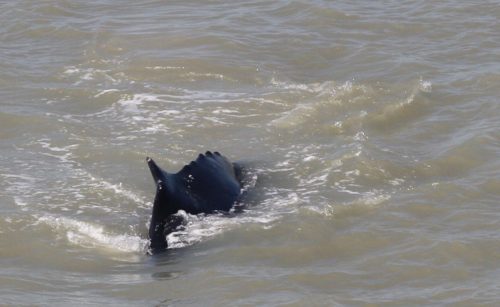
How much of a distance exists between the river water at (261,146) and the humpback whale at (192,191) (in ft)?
0.45

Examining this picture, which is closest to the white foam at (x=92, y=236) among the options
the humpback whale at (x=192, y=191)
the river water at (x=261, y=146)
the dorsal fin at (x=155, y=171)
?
the river water at (x=261, y=146)

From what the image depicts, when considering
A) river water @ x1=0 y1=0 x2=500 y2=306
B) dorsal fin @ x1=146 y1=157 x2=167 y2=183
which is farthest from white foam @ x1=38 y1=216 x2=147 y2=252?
dorsal fin @ x1=146 y1=157 x2=167 y2=183

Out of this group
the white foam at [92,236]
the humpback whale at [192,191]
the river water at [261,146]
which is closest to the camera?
the river water at [261,146]

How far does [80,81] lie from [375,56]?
481cm

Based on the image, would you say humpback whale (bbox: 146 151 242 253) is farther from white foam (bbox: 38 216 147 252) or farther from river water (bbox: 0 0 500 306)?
white foam (bbox: 38 216 147 252)

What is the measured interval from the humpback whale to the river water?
0.14 m

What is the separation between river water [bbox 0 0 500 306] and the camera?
9.75 m

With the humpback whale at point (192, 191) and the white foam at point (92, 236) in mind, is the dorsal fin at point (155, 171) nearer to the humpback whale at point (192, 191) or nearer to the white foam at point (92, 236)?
the humpback whale at point (192, 191)

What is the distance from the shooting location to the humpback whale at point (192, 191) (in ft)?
33.0

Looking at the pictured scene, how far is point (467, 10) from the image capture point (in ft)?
66.2

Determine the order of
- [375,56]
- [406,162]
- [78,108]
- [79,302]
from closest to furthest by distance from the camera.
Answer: [79,302] → [406,162] → [78,108] → [375,56]

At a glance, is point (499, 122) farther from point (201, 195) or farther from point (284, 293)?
point (284, 293)

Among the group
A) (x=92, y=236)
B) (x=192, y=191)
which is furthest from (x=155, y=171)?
(x=92, y=236)

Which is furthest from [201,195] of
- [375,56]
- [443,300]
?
[375,56]
